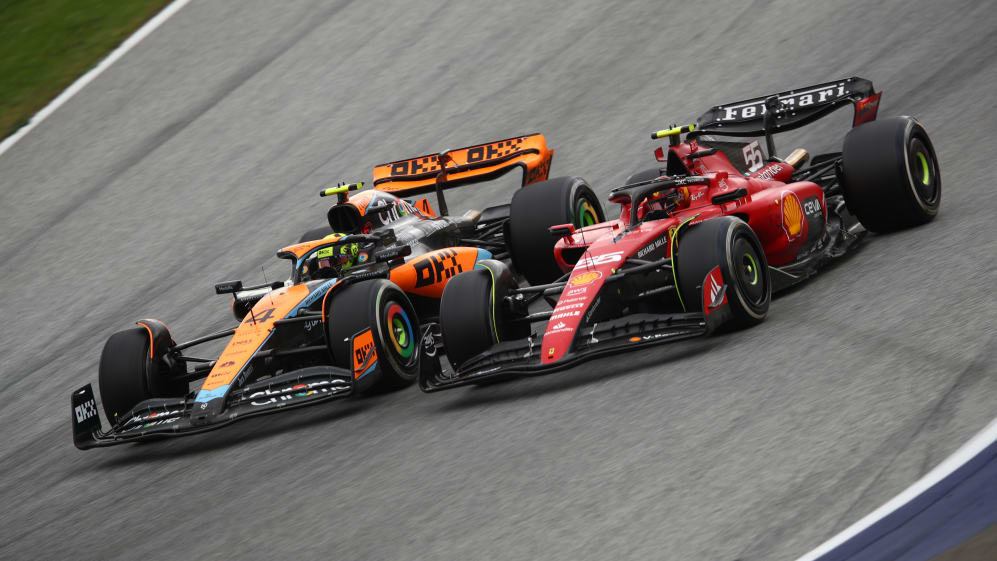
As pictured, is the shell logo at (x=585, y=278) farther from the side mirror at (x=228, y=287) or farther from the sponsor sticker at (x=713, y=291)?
the side mirror at (x=228, y=287)

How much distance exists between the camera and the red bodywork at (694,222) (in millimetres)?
8203

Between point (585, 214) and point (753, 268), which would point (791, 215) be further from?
point (585, 214)

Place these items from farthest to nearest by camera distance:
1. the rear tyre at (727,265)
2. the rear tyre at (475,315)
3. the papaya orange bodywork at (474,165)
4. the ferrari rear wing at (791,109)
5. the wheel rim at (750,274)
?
the papaya orange bodywork at (474,165) < the ferrari rear wing at (791,109) < the rear tyre at (475,315) < the wheel rim at (750,274) < the rear tyre at (727,265)

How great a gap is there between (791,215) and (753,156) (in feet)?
4.51

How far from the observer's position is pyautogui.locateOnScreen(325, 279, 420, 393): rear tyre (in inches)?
340

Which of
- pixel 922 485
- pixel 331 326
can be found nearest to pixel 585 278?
pixel 331 326

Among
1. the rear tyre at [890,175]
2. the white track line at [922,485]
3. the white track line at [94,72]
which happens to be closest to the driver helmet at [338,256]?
the rear tyre at [890,175]

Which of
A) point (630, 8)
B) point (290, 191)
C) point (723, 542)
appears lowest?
point (723, 542)

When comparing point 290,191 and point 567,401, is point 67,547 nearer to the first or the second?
point 567,401

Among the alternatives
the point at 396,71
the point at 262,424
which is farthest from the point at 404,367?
the point at 396,71

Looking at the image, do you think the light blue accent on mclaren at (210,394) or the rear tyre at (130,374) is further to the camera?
the rear tyre at (130,374)

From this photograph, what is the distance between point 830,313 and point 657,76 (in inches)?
327

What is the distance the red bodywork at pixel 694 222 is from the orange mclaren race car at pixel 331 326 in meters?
1.09

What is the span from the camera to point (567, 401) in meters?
7.57
